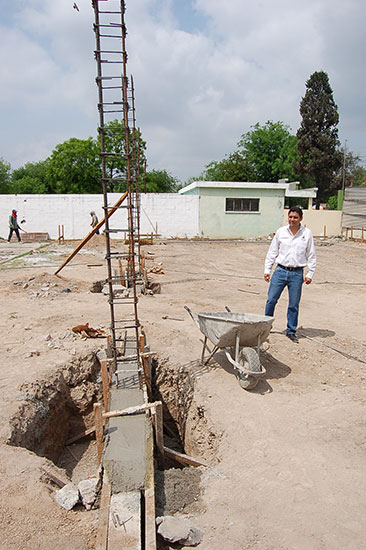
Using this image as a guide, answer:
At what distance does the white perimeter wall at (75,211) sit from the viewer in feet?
68.5

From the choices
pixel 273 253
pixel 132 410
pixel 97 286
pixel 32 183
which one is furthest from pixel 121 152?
pixel 32 183

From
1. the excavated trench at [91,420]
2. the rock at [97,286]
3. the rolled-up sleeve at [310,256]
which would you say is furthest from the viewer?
the rock at [97,286]

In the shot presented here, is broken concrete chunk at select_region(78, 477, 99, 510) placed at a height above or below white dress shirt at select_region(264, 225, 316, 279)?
below

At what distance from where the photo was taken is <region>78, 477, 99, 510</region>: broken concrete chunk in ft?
8.47

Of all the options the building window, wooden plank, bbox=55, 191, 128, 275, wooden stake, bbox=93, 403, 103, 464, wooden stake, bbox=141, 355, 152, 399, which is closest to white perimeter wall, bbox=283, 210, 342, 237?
the building window

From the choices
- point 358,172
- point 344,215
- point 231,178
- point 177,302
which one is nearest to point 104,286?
point 177,302

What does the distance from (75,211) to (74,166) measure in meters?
14.4

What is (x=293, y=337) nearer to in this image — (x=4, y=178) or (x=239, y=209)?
(x=239, y=209)

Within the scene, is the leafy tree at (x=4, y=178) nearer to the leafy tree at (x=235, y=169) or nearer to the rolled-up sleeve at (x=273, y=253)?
the leafy tree at (x=235, y=169)

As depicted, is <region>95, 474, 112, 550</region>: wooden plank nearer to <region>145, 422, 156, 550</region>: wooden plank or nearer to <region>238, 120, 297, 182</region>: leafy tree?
<region>145, 422, 156, 550</region>: wooden plank

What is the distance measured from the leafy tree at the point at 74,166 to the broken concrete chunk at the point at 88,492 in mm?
33287

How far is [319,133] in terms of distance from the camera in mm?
31922

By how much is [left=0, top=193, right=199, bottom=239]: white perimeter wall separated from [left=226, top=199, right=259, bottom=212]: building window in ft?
6.42

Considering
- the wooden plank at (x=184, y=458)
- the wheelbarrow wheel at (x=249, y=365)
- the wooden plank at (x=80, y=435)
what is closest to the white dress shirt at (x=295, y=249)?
the wheelbarrow wheel at (x=249, y=365)
